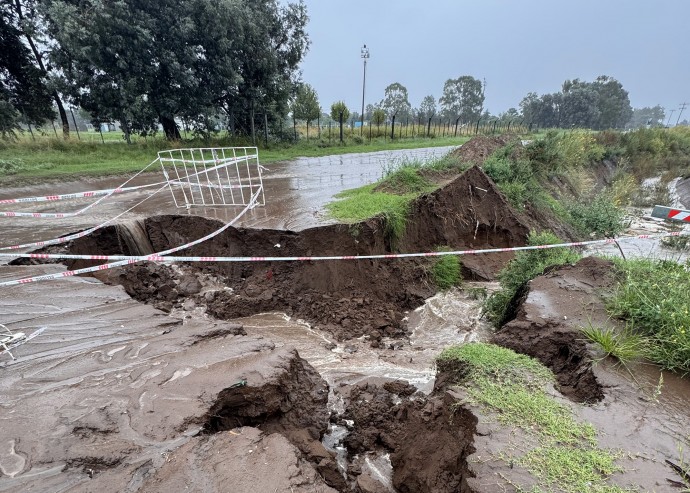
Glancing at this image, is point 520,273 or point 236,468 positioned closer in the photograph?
point 236,468

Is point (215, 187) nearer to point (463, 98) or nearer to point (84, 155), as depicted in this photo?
point (84, 155)

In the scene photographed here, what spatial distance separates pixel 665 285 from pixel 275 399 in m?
4.21

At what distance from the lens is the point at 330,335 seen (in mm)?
5785

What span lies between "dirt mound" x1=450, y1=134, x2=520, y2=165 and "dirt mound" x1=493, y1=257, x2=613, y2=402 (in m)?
6.49

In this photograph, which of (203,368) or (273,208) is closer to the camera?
(203,368)

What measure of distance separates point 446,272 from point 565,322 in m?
3.53

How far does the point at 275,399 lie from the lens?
3129 mm

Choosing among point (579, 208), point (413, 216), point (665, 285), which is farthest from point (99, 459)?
point (579, 208)

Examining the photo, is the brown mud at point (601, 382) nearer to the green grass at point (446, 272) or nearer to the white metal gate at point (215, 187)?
the green grass at point (446, 272)

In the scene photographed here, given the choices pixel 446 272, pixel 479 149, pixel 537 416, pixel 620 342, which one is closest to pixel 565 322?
pixel 620 342

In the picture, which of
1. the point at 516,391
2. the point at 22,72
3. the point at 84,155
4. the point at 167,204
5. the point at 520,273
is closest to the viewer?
the point at 516,391

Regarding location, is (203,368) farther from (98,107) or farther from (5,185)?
(98,107)

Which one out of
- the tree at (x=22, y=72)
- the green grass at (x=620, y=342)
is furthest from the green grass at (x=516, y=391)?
the tree at (x=22, y=72)

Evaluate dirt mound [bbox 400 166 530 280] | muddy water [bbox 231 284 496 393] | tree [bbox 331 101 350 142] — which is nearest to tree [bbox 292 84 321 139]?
tree [bbox 331 101 350 142]
